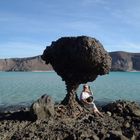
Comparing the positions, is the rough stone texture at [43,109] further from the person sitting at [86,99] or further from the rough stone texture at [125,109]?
the rough stone texture at [125,109]

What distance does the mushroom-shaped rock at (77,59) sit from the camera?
2397cm

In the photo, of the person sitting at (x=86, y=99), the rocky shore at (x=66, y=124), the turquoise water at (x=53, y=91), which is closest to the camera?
the rocky shore at (x=66, y=124)

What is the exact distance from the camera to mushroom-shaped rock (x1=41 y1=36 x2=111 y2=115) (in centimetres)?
2397

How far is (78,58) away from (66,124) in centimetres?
422

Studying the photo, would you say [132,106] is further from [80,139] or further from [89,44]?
[80,139]

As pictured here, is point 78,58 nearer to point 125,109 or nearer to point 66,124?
point 66,124

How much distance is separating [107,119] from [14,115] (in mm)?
5098

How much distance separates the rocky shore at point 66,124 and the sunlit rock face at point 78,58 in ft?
7.30

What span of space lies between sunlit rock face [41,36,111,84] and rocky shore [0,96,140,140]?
2.23m

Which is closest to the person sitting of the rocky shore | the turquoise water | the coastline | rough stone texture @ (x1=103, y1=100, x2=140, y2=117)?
the rocky shore

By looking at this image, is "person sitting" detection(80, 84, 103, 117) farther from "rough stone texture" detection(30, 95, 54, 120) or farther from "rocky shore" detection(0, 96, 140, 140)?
"rough stone texture" detection(30, 95, 54, 120)

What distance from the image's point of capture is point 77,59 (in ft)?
80.1

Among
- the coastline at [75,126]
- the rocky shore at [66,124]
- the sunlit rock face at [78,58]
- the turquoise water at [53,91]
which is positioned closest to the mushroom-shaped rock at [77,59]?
the sunlit rock face at [78,58]

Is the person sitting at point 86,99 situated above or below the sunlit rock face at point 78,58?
below
